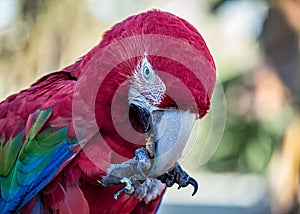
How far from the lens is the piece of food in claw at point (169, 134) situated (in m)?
0.97

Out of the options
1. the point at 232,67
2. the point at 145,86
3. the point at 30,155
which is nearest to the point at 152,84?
the point at 145,86

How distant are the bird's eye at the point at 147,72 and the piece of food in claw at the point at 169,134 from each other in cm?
6

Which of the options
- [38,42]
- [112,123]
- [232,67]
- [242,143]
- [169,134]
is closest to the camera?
[169,134]

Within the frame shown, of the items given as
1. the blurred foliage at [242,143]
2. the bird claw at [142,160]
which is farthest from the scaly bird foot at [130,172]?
the blurred foliage at [242,143]

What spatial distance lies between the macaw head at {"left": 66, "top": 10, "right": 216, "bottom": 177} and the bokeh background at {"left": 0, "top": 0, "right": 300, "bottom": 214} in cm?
→ 15

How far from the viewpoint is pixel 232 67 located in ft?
12.6

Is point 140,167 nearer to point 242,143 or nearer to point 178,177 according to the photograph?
point 178,177

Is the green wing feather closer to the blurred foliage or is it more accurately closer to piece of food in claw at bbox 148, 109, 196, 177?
piece of food in claw at bbox 148, 109, 196, 177

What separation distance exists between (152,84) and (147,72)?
3 centimetres

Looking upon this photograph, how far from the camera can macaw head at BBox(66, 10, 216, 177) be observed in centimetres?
96

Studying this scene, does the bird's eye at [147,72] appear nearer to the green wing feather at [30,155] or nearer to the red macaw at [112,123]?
the red macaw at [112,123]

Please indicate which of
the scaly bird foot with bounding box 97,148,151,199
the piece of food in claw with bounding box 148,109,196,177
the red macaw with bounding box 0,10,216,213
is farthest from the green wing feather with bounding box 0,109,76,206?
the piece of food in claw with bounding box 148,109,196,177

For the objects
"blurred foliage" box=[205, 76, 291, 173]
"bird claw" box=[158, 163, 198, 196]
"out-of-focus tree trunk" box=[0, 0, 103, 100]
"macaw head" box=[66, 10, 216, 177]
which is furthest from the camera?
"blurred foliage" box=[205, 76, 291, 173]

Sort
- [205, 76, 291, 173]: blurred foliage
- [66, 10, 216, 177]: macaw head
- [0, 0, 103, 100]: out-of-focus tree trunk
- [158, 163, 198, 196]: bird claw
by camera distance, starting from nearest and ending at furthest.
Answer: [66, 10, 216, 177]: macaw head, [158, 163, 198, 196]: bird claw, [0, 0, 103, 100]: out-of-focus tree trunk, [205, 76, 291, 173]: blurred foliage
